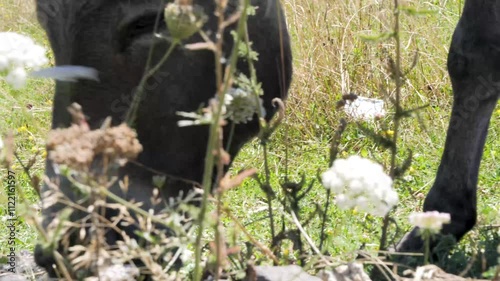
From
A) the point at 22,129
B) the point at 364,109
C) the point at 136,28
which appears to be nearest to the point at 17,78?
the point at 136,28

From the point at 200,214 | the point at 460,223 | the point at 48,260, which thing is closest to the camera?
the point at 200,214

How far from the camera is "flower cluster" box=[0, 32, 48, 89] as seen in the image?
1.73 metres

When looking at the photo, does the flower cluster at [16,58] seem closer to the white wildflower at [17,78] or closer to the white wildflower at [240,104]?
the white wildflower at [17,78]

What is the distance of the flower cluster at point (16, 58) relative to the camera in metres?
1.73

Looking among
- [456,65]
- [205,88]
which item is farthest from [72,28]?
[456,65]

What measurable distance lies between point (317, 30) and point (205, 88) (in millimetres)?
3806

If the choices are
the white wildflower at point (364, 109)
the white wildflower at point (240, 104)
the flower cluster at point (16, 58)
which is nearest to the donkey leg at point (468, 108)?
the white wildflower at point (240, 104)

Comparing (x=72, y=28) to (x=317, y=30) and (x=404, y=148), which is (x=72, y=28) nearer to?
(x=404, y=148)

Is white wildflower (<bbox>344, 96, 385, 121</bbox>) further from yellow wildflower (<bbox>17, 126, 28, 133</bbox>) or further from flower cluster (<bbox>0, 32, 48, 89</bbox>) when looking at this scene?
flower cluster (<bbox>0, 32, 48, 89</bbox>)

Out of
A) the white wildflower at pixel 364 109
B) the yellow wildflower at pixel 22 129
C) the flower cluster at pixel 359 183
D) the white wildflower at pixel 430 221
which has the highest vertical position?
the flower cluster at pixel 359 183

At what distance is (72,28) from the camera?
239cm

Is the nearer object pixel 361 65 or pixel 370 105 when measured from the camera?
pixel 370 105

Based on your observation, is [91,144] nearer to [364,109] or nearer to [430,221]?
[430,221]

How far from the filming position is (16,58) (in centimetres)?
174
